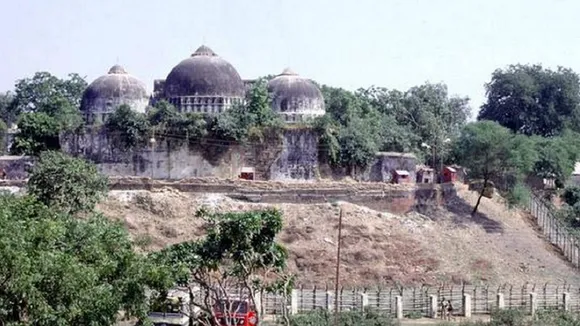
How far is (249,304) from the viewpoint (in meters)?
25.6

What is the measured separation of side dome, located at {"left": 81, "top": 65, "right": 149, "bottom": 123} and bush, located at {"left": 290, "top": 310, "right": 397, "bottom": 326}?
26424mm

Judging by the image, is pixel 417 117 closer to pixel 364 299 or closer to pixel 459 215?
pixel 459 215

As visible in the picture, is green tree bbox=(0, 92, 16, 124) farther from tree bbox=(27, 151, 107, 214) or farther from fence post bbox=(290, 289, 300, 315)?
fence post bbox=(290, 289, 300, 315)

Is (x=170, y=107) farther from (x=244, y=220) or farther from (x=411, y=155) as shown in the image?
(x=244, y=220)

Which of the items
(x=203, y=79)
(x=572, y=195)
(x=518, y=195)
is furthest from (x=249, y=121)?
(x=572, y=195)

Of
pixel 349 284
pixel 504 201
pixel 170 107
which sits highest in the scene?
pixel 170 107

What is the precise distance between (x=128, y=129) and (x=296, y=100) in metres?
9.48

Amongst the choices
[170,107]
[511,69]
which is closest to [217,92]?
[170,107]

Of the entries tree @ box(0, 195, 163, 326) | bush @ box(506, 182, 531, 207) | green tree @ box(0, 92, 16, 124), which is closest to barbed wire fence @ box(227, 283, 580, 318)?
tree @ box(0, 195, 163, 326)

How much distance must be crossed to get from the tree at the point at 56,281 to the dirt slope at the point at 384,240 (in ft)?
61.4

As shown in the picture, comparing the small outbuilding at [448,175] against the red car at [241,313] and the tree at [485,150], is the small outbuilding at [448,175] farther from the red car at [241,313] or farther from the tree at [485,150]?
the red car at [241,313]

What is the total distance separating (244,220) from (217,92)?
1268 inches

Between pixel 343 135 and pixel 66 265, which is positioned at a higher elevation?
pixel 343 135

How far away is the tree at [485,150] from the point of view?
4747 cm
